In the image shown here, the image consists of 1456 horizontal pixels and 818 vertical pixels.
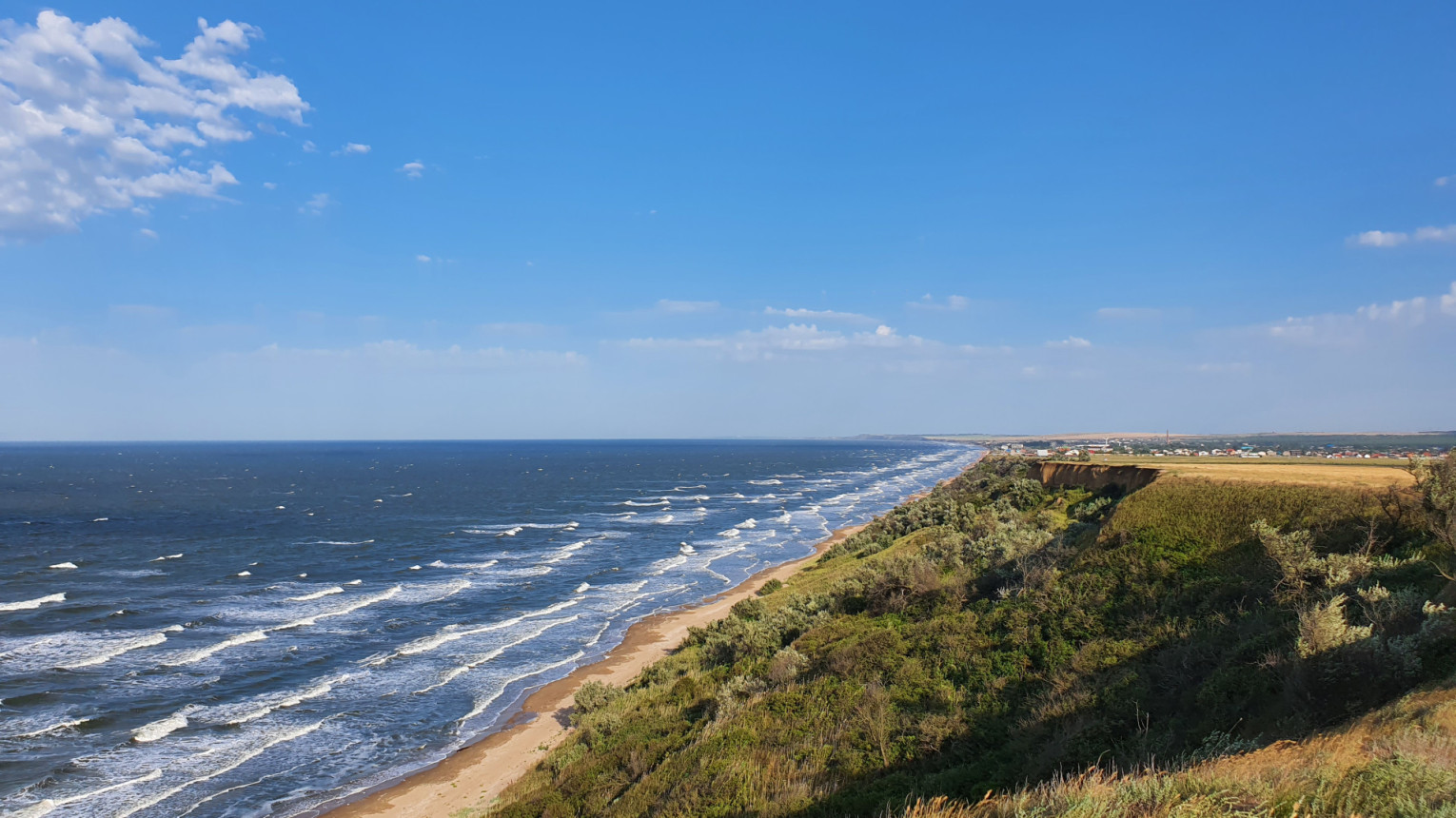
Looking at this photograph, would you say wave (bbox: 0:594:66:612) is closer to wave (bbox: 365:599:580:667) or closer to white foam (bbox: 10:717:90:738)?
white foam (bbox: 10:717:90:738)

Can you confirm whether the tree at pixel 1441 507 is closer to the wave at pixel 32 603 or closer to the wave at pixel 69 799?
the wave at pixel 69 799

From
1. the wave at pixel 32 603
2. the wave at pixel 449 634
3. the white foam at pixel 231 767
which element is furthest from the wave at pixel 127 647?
the white foam at pixel 231 767

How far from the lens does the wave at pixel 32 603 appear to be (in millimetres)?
38625

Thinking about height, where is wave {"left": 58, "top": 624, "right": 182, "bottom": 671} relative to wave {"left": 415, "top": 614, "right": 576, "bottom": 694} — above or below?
above

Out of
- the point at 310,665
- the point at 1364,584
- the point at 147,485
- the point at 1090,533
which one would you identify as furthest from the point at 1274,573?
the point at 147,485

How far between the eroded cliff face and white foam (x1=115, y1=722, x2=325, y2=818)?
3031cm

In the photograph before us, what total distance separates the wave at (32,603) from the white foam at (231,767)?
1018 inches

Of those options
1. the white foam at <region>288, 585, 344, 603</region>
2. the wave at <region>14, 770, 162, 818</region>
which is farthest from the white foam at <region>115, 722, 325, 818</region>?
the white foam at <region>288, 585, 344, 603</region>

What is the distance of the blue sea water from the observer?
73.4 ft

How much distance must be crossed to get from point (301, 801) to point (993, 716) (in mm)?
18531

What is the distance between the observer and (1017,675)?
15734 mm

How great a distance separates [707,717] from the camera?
18.2 meters

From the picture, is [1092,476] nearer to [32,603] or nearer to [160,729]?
[160,729]

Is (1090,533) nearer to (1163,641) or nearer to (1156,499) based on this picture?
(1156,499)
